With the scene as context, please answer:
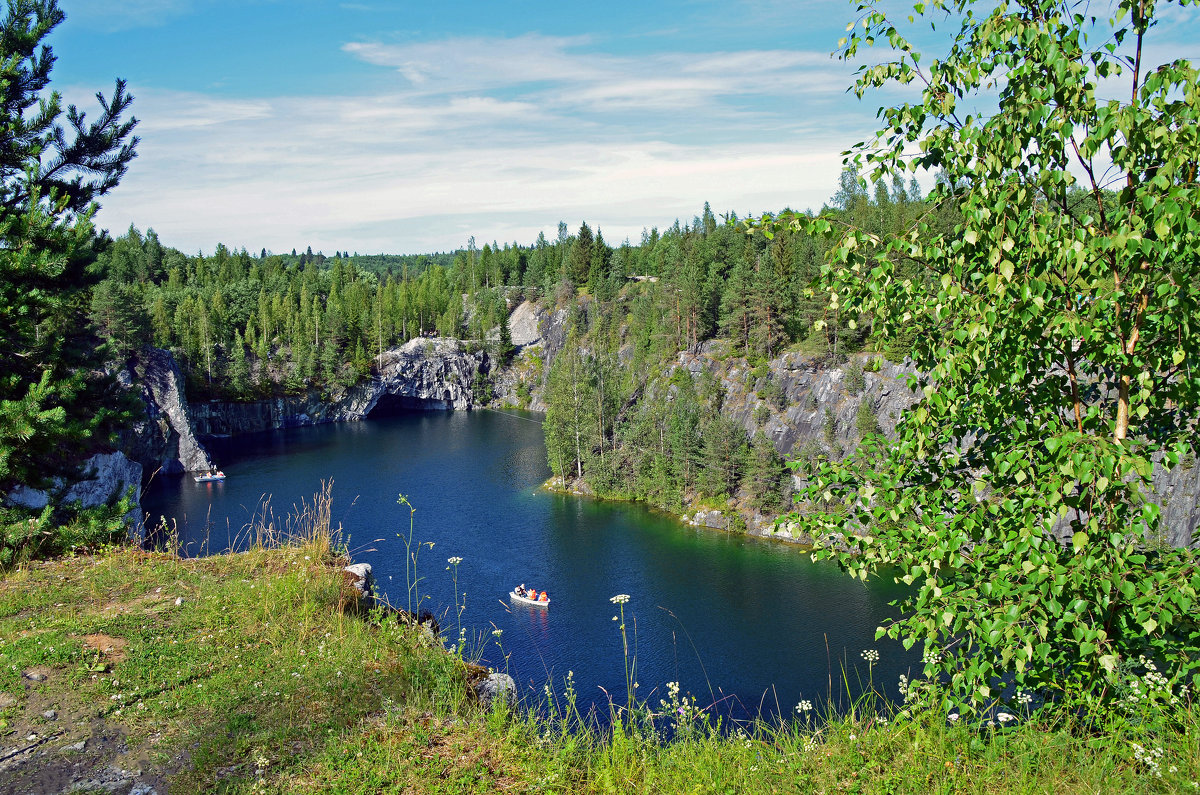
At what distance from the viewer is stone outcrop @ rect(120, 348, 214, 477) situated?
6488 cm

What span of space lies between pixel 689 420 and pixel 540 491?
44.5 ft

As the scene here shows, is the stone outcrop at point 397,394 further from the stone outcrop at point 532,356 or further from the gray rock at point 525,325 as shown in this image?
the gray rock at point 525,325

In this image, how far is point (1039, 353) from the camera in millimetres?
4887

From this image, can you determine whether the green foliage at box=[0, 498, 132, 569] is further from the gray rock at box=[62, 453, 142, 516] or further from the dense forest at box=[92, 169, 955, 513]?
the gray rock at box=[62, 453, 142, 516]

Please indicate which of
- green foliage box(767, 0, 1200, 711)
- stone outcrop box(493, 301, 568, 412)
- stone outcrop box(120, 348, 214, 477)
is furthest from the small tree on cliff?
stone outcrop box(493, 301, 568, 412)

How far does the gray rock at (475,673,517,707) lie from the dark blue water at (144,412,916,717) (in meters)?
5.91

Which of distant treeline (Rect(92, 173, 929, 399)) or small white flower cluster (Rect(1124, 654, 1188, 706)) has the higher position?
distant treeline (Rect(92, 173, 929, 399))

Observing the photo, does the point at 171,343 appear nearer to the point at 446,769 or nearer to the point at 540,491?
the point at 540,491

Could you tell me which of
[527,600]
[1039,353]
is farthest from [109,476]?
[1039,353]

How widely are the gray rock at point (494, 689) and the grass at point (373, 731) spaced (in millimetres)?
178

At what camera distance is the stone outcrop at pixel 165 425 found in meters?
64.9

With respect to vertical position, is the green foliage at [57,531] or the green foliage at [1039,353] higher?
the green foliage at [1039,353]

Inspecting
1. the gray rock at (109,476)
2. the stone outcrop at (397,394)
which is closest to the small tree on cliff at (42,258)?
the gray rock at (109,476)

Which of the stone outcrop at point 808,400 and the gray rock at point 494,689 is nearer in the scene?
the gray rock at point 494,689
